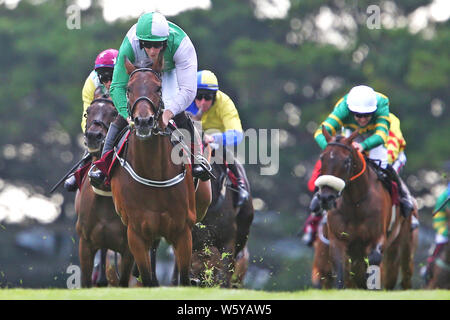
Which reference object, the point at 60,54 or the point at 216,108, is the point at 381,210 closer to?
the point at 216,108

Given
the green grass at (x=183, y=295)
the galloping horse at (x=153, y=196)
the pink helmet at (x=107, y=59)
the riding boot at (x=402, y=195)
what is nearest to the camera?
the green grass at (x=183, y=295)

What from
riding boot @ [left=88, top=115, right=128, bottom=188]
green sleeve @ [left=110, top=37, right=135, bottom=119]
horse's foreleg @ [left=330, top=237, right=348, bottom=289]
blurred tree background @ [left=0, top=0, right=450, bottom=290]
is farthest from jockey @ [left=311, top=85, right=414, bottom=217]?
blurred tree background @ [left=0, top=0, right=450, bottom=290]

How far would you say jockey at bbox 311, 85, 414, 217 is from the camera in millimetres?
12133

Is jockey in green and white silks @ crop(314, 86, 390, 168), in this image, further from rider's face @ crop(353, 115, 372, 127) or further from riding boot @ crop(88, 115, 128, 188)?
riding boot @ crop(88, 115, 128, 188)

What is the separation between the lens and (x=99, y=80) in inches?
439

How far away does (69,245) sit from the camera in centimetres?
3031

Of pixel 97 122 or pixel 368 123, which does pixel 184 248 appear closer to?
pixel 97 122

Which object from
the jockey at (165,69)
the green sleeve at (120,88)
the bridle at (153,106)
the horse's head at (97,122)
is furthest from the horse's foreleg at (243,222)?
the bridle at (153,106)

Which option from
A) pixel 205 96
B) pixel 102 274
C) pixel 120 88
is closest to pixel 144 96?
pixel 120 88

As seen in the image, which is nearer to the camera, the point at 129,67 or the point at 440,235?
the point at 129,67

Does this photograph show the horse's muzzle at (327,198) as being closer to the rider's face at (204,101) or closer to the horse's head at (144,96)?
the rider's face at (204,101)

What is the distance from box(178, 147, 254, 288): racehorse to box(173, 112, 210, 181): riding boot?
0.98m

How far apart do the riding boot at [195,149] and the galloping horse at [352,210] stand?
1.87 metres

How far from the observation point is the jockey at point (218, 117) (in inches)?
479
